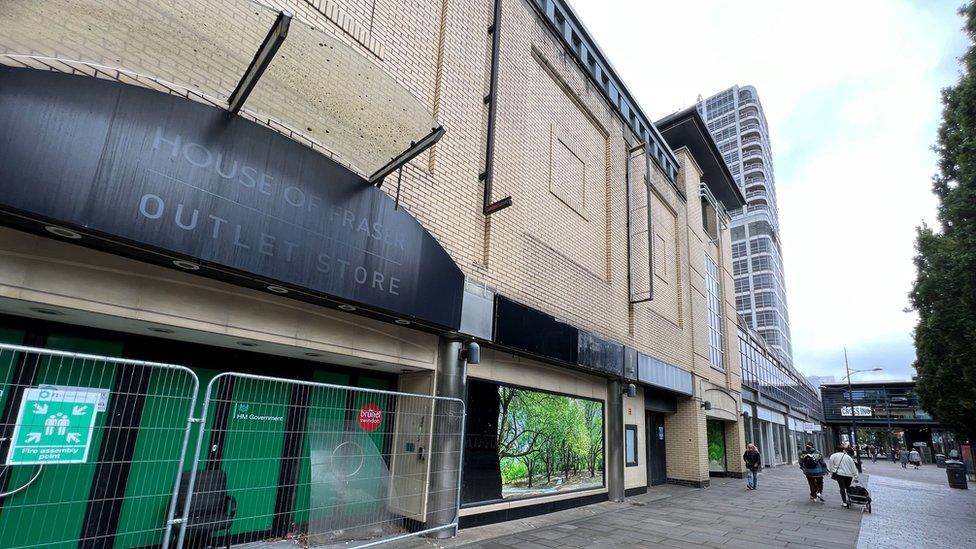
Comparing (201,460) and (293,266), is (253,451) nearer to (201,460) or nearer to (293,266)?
(201,460)

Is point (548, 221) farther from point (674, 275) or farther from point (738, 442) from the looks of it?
point (738, 442)

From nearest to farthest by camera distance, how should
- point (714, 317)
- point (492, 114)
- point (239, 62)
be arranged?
point (239, 62) < point (492, 114) < point (714, 317)

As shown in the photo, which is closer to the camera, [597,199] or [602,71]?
[597,199]

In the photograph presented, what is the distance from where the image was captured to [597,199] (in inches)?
540

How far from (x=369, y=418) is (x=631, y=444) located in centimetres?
997

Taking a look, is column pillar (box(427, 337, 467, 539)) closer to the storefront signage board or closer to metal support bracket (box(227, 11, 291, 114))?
metal support bracket (box(227, 11, 291, 114))

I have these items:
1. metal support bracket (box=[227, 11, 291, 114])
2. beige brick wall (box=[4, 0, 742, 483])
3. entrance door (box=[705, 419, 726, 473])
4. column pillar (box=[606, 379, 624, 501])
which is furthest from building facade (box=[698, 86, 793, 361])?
metal support bracket (box=[227, 11, 291, 114])

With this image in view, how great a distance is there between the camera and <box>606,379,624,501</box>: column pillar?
40.9ft

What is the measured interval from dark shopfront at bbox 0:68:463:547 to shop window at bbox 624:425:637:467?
8.66 meters

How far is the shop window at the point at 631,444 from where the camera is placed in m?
14.0

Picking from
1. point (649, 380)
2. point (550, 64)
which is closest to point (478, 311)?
point (550, 64)

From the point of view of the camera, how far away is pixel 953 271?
12805 mm

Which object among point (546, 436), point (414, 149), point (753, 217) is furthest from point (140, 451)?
point (753, 217)

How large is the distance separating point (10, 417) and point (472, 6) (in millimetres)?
→ 9667
